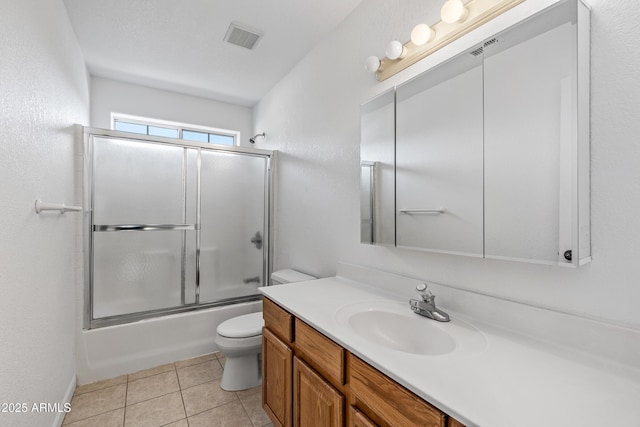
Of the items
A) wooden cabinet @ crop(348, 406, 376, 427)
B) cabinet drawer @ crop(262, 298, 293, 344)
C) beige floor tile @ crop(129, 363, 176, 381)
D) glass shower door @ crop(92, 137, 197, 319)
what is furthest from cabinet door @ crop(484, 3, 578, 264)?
beige floor tile @ crop(129, 363, 176, 381)

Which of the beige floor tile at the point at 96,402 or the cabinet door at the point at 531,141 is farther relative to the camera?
the beige floor tile at the point at 96,402

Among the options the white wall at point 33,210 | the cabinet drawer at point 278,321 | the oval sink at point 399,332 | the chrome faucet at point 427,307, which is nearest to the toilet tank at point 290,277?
the cabinet drawer at point 278,321

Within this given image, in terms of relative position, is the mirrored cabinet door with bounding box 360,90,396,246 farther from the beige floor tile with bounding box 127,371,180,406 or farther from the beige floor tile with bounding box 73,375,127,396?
the beige floor tile with bounding box 73,375,127,396

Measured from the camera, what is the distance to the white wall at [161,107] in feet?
9.35

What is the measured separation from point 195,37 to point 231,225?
1583 millimetres

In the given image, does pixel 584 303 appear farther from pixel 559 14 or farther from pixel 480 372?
pixel 559 14

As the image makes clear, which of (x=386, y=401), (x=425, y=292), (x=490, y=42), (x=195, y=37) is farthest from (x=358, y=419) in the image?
(x=195, y=37)

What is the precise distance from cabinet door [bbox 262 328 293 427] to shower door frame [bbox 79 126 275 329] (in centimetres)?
128

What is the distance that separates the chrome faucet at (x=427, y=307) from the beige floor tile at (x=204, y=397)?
1.46 metres

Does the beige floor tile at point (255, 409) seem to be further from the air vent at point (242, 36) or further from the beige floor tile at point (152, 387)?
the air vent at point (242, 36)

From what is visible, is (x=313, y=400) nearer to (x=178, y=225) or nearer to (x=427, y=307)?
(x=427, y=307)

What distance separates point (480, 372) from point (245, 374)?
5.68ft

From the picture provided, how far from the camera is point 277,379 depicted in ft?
4.86

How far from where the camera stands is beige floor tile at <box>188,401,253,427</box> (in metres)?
1.67
